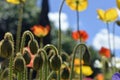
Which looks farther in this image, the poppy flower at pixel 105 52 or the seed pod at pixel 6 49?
the poppy flower at pixel 105 52

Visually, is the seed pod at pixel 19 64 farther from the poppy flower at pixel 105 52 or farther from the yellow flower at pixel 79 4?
the poppy flower at pixel 105 52

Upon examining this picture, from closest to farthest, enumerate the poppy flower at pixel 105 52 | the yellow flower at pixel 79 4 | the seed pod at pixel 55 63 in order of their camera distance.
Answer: the seed pod at pixel 55 63 → the yellow flower at pixel 79 4 → the poppy flower at pixel 105 52

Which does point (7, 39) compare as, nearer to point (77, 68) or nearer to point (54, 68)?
point (54, 68)

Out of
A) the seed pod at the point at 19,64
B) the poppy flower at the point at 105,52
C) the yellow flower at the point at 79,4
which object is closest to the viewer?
the seed pod at the point at 19,64

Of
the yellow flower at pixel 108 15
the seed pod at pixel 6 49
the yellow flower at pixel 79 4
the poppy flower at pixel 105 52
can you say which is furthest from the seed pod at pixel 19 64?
the poppy flower at pixel 105 52

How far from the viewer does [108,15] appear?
340cm

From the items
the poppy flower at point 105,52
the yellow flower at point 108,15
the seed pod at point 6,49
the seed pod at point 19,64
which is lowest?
the seed pod at point 19,64

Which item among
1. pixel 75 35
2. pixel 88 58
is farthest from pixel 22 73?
pixel 75 35

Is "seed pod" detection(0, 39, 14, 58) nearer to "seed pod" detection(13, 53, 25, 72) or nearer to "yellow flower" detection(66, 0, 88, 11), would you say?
"seed pod" detection(13, 53, 25, 72)

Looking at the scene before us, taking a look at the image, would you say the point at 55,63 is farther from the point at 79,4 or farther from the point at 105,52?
the point at 105,52

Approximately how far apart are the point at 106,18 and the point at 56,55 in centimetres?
148

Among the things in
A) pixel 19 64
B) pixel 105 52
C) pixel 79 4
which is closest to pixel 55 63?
pixel 19 64

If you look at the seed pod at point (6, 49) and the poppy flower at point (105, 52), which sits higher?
the poppy flower at point (105, 52)

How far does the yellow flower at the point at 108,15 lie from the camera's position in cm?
332
